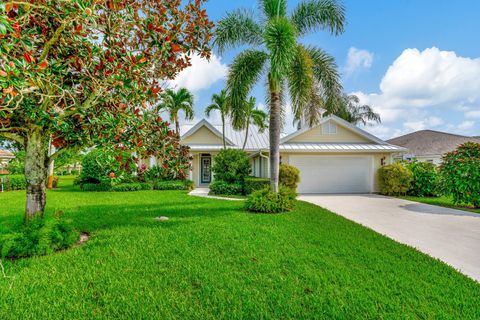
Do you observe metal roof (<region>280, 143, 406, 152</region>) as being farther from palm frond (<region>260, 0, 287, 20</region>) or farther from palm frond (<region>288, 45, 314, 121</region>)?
palm frond (<region>260, 0, 287, 20</region>)

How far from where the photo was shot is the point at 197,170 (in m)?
21.5

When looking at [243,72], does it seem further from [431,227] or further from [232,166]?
[431,227]

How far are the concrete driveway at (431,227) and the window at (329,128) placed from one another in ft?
22.0

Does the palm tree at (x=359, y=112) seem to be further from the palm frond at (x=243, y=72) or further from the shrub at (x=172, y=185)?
the palm frond at (x=243, y=72)

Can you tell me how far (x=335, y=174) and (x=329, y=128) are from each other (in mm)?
3175

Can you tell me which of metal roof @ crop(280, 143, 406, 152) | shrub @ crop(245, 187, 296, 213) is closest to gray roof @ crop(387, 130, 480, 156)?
metal roof @ crop(280, 143, 406, 152)

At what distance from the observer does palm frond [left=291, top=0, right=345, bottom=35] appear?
9.52 metres

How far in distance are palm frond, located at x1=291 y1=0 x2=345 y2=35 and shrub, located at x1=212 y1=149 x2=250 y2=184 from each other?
8.49m

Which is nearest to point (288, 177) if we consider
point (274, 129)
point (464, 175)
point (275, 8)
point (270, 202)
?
point (270, 202)

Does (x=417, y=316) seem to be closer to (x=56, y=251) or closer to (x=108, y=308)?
→ (x=108, y=308)

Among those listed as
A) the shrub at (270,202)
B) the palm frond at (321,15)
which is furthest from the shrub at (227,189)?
the palm frond at (321,15)

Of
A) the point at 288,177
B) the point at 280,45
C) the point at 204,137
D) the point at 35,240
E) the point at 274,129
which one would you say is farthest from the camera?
the point at 204,137

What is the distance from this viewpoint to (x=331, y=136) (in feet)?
54.7

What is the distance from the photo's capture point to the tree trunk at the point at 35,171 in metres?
5.04
